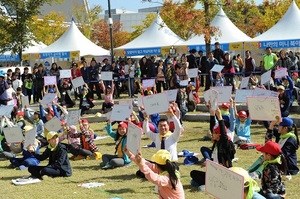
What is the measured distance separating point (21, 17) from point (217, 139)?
24.5m

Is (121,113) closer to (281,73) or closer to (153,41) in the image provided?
(281,73)

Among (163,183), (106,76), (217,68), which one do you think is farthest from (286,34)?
(163,183)

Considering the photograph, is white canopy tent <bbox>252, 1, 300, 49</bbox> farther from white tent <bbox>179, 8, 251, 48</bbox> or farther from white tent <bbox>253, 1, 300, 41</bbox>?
white tent <bbox>179, 8, 251, 48</bbox>

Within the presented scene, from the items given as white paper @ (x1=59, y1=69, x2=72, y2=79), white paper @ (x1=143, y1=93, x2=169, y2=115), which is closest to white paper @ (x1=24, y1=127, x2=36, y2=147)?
white paper @ (x1=143, y1=93, x2=169, y2=115)

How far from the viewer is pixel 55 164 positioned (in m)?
10.4

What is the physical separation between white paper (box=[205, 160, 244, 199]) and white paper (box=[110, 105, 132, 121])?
21.5 feet

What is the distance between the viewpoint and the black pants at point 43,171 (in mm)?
10289

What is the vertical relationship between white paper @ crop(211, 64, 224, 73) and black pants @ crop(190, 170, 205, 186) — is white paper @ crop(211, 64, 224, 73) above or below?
above

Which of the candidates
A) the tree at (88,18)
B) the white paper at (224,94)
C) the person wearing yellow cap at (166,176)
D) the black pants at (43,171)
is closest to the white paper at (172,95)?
the white paper at (224,94)

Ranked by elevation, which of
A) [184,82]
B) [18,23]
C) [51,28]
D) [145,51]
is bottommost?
[184,82]

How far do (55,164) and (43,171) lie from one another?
11.1 inches

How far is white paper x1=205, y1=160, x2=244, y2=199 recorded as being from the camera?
15.5 ft

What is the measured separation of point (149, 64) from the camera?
22984 millimetres

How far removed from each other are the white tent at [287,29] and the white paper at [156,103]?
45.4 feet
